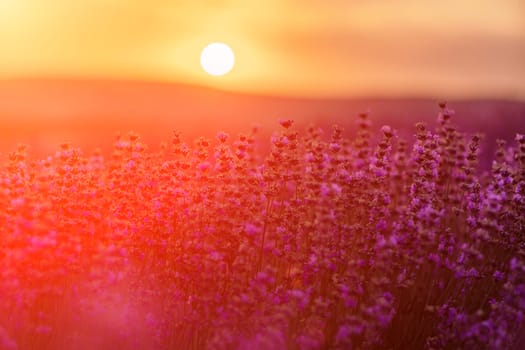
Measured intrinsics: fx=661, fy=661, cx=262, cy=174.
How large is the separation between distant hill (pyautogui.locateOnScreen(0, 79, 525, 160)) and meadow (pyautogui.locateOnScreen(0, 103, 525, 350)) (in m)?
14.7

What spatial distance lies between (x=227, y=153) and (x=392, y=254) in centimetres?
124

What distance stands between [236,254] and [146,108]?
1806 inches

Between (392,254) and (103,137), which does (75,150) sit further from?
(103,137)

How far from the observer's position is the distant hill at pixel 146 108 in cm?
2614

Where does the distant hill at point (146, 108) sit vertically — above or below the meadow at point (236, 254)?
above

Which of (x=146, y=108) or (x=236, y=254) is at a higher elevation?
(x=146, y=108)

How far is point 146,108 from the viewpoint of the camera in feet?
161

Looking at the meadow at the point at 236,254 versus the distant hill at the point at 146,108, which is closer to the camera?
the meadow at the point at 236,254

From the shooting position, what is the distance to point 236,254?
4.26 m

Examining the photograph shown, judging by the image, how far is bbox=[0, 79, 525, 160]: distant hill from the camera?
2614 cm

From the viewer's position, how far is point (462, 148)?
17.6 feet

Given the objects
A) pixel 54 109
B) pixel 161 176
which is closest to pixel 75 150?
pixel 161 176

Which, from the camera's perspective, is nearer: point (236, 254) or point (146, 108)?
point (236, 254)

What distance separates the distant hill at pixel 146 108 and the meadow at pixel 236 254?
1467cm
